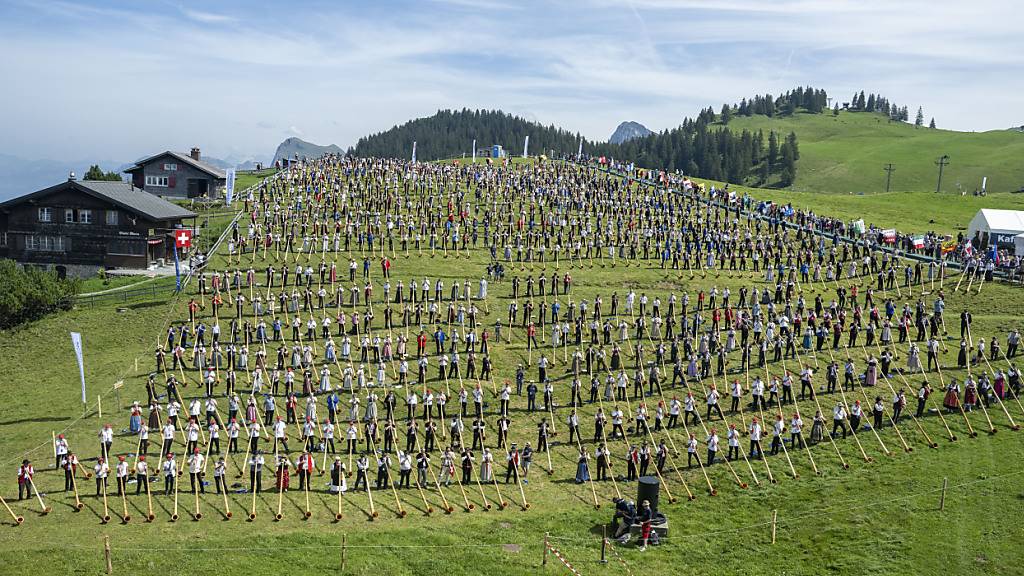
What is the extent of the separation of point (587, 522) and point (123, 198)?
52054mm

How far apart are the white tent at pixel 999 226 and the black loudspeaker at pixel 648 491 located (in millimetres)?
54139

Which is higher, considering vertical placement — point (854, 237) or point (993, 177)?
point (993, 177)

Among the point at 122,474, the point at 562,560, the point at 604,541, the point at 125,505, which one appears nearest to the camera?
the point at 604,541

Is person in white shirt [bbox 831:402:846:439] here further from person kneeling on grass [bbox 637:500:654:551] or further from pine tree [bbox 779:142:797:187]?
pine tree [bbox 779:142:797:187]

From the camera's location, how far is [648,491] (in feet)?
83.0

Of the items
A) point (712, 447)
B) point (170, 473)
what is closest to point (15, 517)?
point (170, 473)

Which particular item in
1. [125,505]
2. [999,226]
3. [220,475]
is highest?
[999,226]

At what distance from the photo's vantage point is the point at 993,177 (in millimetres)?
161250

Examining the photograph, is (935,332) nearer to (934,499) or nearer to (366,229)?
(934,499)

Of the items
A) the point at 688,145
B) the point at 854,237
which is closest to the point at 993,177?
the point at 688,145

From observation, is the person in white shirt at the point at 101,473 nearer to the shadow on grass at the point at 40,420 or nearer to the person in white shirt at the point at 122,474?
the person in white shirt at the point at 122,474

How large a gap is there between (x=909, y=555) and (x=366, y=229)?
160 feet

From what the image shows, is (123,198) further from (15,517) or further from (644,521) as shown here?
(644,521)

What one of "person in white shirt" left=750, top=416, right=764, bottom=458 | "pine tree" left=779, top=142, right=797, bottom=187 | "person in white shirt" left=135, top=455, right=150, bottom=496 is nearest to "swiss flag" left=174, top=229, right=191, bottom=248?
"person in white shirt" left=135, top=455, right=150, bottom=496
